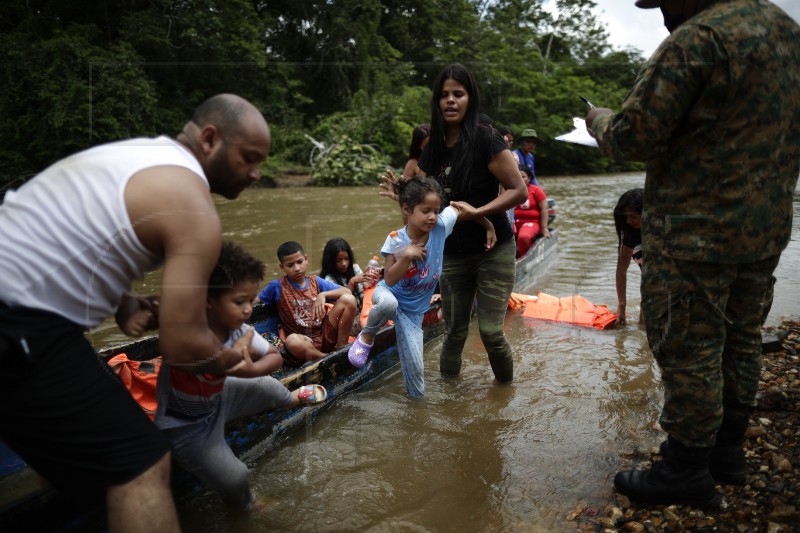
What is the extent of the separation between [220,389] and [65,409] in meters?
0.77

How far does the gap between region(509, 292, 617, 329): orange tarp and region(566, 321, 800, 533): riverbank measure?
247cm

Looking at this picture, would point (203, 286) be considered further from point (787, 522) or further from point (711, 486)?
point (787, 522)

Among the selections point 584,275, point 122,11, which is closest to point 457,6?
point 584,275

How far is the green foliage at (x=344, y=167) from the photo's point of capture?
1942 centimetres

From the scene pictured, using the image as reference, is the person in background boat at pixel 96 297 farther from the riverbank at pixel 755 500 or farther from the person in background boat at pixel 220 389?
the riverbank at pixel 755 500

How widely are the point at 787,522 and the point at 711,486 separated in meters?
0.28

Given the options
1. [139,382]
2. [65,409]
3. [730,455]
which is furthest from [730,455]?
[139,382]

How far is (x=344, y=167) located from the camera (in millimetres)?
19609

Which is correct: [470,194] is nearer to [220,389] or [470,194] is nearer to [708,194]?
[708,194]

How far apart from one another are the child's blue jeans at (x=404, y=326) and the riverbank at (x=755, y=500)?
134 cm

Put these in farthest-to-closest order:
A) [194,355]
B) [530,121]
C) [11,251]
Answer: [530,121] < [194,355] < [11,251]

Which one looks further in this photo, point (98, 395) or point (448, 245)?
point (448, 245)

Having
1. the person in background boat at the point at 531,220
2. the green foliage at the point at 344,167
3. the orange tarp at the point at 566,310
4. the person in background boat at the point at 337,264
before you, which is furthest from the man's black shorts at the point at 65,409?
the green foliage at the point at 344,167

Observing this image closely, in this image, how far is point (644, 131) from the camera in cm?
206
